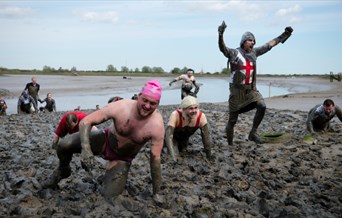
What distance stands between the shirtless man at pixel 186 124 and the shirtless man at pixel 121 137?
2.21 meters

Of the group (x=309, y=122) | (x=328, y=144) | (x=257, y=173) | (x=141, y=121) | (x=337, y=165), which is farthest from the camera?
(x=309, y=122)

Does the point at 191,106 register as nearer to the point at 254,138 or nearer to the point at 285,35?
the point at 254,138

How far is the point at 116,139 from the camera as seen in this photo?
5.69 m

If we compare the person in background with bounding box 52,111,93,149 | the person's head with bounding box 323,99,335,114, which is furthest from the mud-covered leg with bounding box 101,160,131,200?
the person's head with bounding box 323,99,335,114

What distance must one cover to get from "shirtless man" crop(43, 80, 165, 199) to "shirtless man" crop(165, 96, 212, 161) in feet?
7.25

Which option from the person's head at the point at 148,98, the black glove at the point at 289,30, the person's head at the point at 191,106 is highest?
the black glove at the point at 289,30

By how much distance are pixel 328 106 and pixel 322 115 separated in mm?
389

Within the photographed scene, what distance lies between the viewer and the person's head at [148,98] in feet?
17.1

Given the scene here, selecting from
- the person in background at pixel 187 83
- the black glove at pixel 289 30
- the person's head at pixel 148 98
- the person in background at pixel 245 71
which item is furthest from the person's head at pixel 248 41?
the person in background at pixel 187 83

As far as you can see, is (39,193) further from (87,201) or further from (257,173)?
(257,173)

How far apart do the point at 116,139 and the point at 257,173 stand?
9.00 feet

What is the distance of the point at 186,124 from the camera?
838cm

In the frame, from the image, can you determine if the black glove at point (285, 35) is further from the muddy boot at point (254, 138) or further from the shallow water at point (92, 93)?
the shallow water at point (92, 93)

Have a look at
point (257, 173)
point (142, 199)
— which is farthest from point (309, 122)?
point (142, 199)
